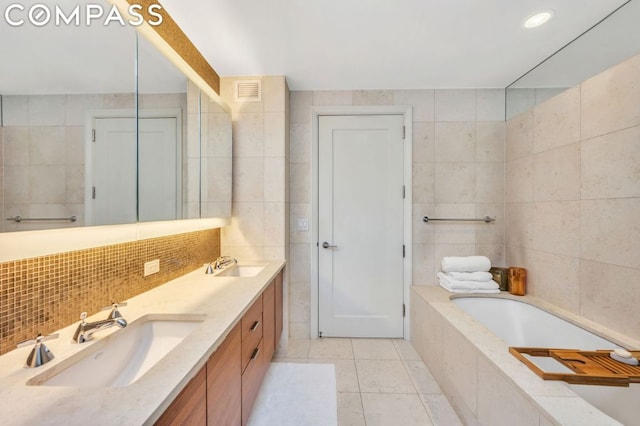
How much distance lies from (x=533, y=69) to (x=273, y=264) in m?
2.74

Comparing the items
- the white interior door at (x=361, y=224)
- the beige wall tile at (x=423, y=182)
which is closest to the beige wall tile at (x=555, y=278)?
the beige wall tile at (x=423, y=182)

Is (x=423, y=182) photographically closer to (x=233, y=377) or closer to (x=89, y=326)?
(x=233, y=377)

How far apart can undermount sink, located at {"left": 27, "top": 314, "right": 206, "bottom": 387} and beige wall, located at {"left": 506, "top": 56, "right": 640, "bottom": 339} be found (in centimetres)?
229

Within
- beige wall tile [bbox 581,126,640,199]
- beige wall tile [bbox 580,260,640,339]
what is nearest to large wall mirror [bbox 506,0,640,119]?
beige wall tile [bbox 581,126,640,199]

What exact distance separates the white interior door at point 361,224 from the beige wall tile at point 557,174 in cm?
109

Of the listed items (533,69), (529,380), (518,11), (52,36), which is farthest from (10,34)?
(533,69)

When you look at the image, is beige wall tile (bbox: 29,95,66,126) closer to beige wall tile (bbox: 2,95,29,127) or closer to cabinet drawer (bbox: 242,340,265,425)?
beige wall tile (bbox: 2,95,29,127)

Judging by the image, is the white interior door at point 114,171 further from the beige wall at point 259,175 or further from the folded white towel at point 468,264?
the folded white towel at point 468,264

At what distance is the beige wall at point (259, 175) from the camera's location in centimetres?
239

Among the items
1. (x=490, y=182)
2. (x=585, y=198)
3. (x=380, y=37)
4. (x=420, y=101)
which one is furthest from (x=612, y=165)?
(x=380, y=37)

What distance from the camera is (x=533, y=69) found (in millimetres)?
2273

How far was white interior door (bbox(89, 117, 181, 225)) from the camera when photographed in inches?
42.2

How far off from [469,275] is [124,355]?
2.53m

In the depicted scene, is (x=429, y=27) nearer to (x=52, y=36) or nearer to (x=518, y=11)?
(x=518, y=11)
